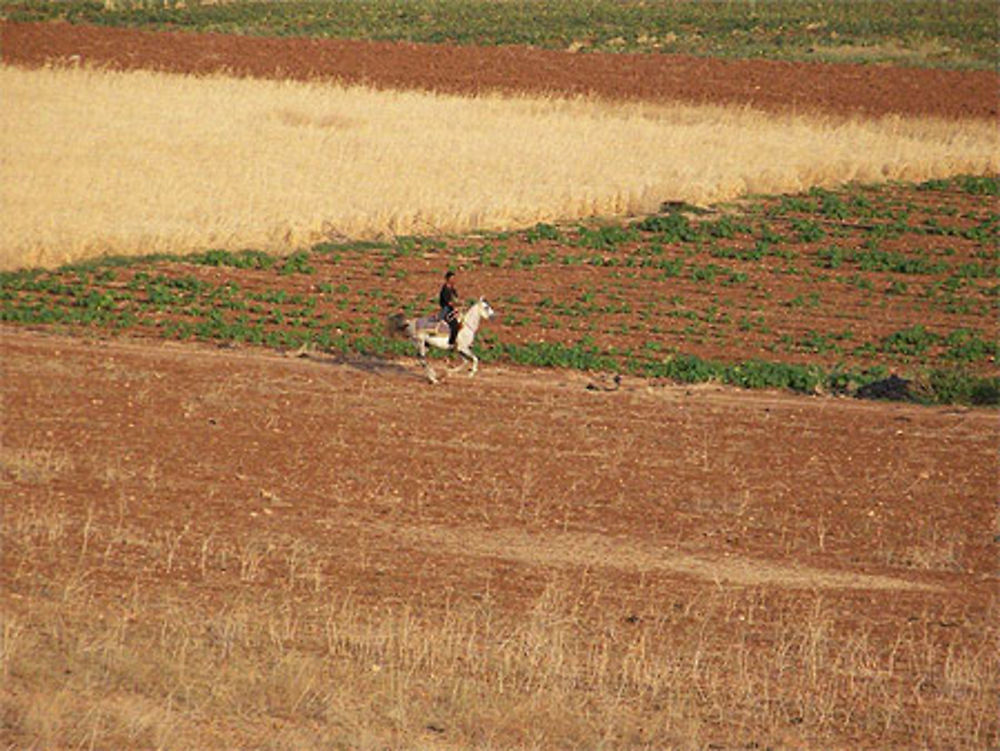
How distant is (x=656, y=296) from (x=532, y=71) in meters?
27.1

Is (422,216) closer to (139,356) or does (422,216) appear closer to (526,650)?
(139,356)

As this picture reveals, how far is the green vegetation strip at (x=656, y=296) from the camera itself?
22.2 metres

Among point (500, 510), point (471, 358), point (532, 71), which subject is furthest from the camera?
point (532, 71)

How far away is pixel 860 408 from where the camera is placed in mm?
19984

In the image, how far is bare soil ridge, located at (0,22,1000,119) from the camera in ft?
154

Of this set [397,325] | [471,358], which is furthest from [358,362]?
[397,325]

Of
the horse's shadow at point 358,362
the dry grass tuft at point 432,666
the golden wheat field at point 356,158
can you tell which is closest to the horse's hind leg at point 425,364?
the horse's shadow at point 358,362

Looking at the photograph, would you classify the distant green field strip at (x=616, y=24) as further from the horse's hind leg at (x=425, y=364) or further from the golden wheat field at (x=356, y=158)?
the horse's hind leg at (x=425, y=364)

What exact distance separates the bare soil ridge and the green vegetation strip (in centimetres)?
1620

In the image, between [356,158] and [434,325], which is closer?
[434,325]

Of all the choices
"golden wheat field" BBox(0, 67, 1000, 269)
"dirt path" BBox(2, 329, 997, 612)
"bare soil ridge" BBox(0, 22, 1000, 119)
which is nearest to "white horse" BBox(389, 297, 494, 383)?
"dirt path" BBox(2, 329, 997, 612)

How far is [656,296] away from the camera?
25422mm

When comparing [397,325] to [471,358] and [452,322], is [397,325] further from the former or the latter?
[471,358]

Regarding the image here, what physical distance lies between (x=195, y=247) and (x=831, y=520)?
15095 millimetres
